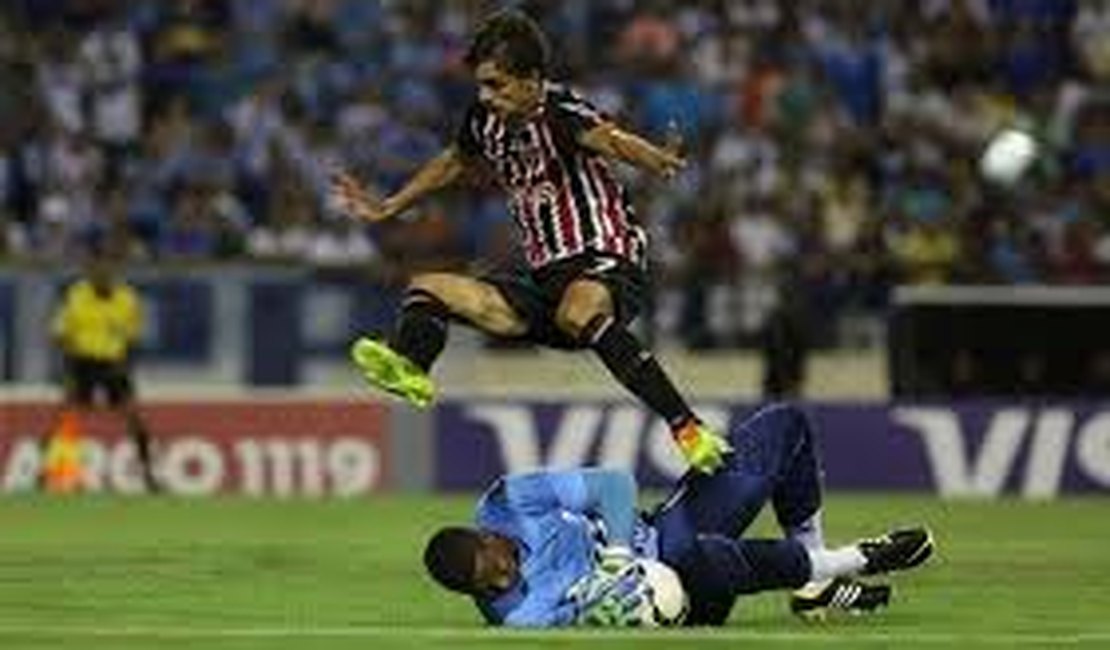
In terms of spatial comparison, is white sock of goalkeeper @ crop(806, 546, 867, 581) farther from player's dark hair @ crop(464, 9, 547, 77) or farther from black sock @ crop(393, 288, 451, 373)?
black sock @ crop(393, 288, 451, 373)

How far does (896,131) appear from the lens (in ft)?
93.2

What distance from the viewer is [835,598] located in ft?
39.4

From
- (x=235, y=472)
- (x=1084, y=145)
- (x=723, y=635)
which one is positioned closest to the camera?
(x=723, y=635)

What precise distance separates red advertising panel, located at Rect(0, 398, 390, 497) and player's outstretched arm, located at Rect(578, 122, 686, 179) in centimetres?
1181

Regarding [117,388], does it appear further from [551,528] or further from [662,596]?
[551,528]

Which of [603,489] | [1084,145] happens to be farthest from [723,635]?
[1084,145]

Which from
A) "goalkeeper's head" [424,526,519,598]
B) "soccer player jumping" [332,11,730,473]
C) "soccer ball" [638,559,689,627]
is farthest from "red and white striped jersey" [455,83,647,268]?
"goalkeeper's head" [424,526,519,598]

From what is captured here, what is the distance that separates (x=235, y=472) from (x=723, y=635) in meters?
15.0

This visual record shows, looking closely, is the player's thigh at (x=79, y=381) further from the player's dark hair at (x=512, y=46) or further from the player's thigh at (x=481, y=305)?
the player's dark hair at (x=512, y=46)

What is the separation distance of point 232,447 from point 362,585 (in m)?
11.4

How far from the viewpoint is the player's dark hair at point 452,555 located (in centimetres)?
1073

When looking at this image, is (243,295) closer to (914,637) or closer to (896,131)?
(896,131)

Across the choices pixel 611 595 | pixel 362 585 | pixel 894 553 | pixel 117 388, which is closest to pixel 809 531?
pixel 894 553

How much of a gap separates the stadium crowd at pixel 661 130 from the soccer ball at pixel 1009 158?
0.23m
